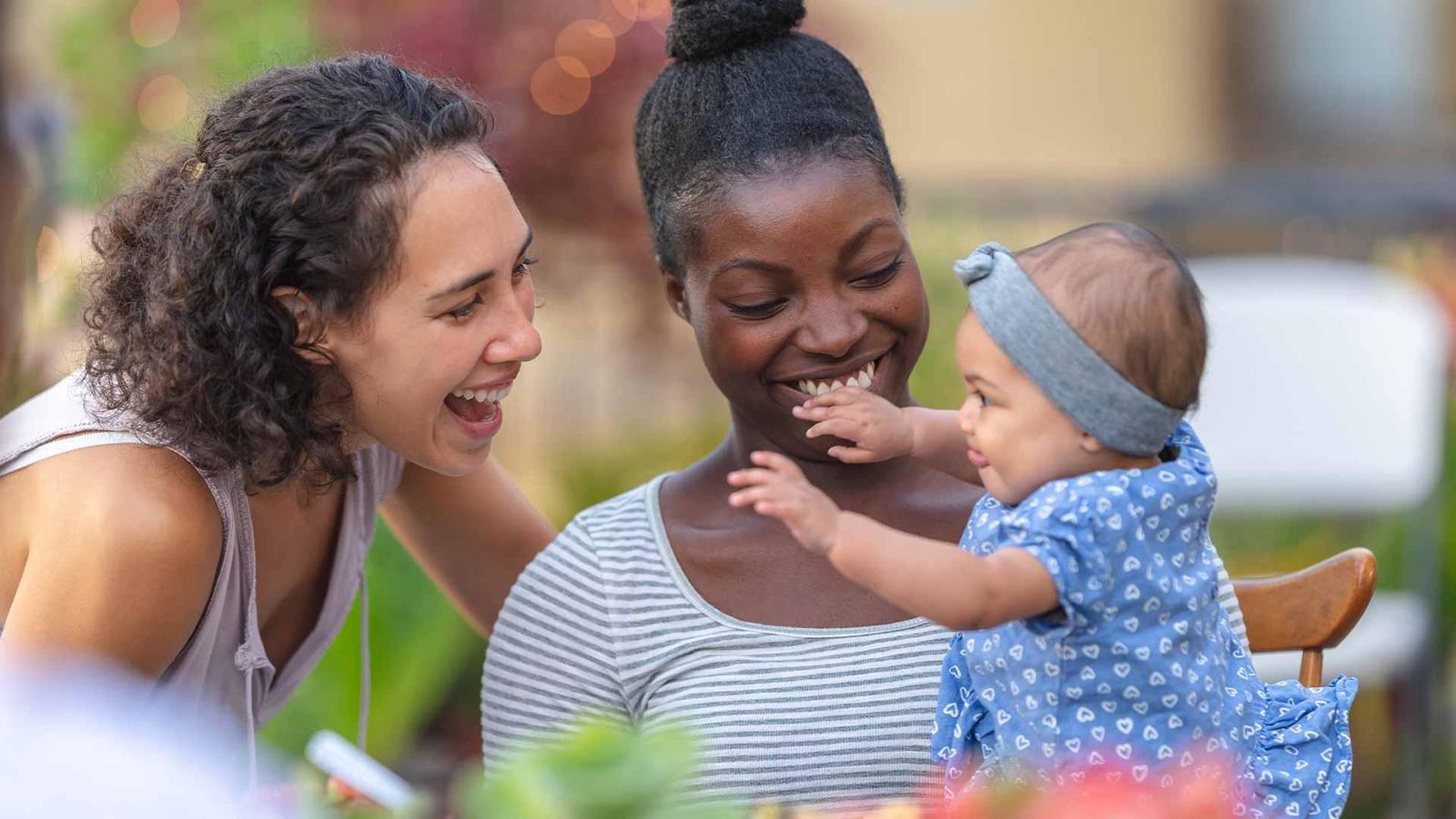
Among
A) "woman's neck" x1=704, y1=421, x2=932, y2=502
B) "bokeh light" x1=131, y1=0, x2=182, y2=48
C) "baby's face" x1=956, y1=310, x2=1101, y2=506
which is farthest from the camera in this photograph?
"bokeh light" x1=131, y1=0, x2=182, y2=48

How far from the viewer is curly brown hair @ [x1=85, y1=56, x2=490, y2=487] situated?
6.63 ft

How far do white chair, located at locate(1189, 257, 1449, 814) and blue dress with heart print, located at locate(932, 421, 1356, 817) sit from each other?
2560mm

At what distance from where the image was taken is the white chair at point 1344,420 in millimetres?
4395

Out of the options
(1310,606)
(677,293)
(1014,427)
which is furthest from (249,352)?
(1310,606)

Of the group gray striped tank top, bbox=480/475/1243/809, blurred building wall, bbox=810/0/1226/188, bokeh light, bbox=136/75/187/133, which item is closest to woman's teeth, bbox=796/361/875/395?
gray striped tank top, bbox=480/475/1243/809

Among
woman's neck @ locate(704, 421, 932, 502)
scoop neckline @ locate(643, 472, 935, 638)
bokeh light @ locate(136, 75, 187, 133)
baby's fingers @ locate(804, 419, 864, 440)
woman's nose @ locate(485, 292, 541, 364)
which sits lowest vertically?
scoop neckline @ locate(643, 472, 935, 638)

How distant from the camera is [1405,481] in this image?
4.41 metres

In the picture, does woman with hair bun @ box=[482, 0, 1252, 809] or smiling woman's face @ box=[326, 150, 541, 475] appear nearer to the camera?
smiling woman's face @ box=[326, 150, 541, 475]

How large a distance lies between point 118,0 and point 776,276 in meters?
4.13

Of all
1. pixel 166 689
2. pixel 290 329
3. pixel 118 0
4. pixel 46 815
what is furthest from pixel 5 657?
pixel 118 0

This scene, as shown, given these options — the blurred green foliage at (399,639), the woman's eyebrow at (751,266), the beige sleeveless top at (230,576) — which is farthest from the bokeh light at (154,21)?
the woman's eyebrow at (751,266)

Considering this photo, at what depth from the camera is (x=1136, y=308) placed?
1.65m

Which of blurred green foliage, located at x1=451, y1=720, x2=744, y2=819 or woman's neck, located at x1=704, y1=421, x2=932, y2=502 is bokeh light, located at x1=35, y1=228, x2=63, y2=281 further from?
blurred green foliage, located at x1=451, y1=720, x2=744, y2=819

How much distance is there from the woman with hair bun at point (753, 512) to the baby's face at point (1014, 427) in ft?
1.48
